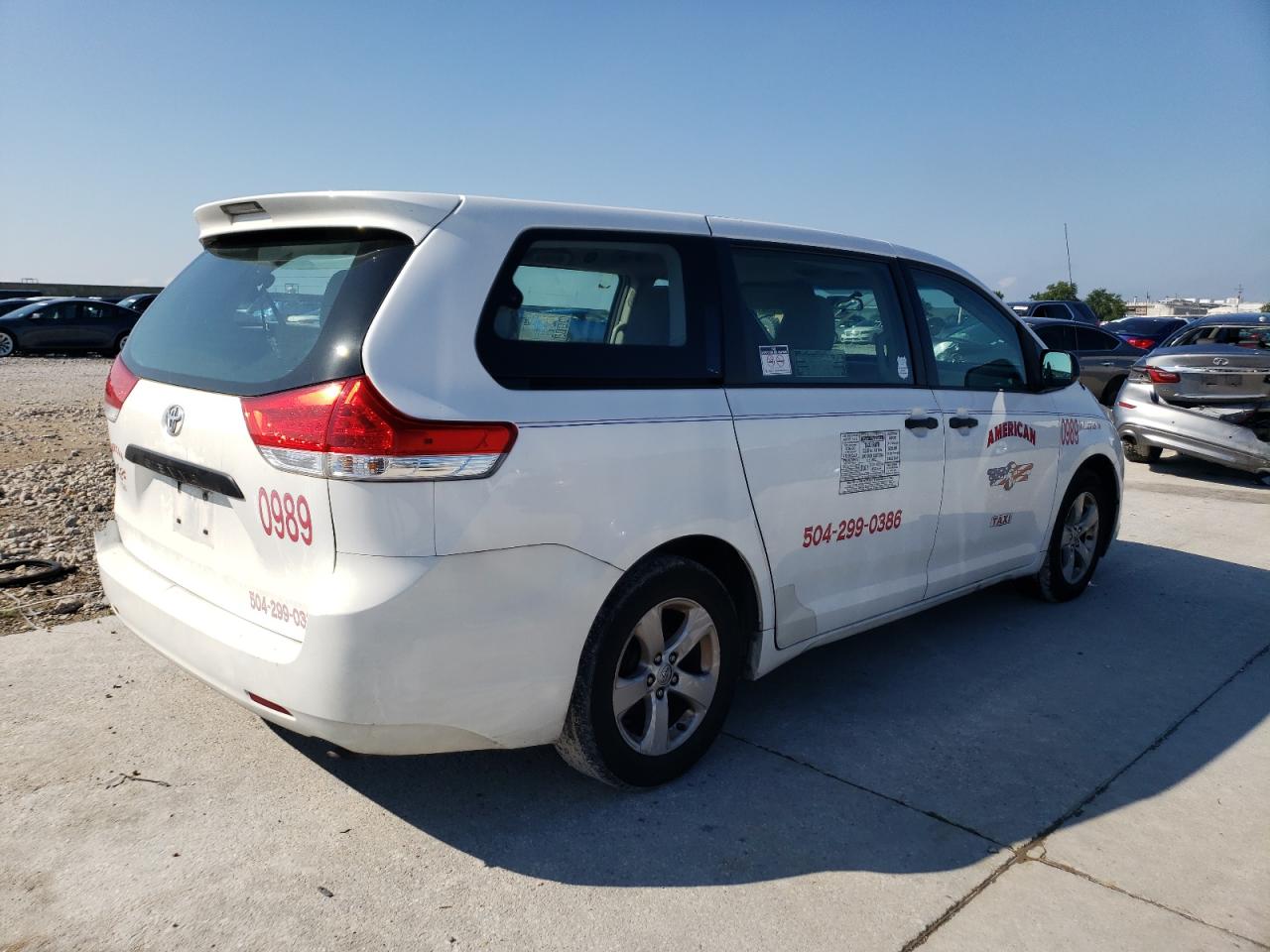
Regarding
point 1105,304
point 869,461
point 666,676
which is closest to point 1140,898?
point 666,676

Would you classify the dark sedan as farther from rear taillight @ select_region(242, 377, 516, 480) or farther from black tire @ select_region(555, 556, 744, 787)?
rear taillight @ select_region(242, 377, 516, 480)

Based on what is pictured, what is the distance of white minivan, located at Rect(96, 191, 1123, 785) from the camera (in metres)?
2.63

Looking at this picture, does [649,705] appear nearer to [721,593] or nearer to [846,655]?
[721,593]

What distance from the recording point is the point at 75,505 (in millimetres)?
6910

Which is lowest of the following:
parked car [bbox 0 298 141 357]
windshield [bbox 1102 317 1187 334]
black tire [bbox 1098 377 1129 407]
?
black tire [bbox 1098 377 1129 407]

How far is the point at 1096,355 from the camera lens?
15688 mm

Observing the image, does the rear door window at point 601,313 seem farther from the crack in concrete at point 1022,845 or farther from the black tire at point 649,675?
the crack in concrete at point 1022,845

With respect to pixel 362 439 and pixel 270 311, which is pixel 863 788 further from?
pixel 270 311

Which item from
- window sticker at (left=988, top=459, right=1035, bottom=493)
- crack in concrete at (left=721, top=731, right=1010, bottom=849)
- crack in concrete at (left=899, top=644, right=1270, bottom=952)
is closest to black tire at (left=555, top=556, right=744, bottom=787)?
crack in concrete at (left=721, top=731, right=1010, bottom=849)

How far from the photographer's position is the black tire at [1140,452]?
11.0 meters

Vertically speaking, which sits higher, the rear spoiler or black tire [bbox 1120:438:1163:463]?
the rear spoiler

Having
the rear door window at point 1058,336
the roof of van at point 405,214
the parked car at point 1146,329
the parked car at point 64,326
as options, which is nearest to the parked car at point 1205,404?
the rear door window at point 1058,336

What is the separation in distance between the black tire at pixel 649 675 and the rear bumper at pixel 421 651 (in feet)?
0.28

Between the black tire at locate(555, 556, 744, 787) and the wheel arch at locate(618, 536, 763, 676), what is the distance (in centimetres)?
10
